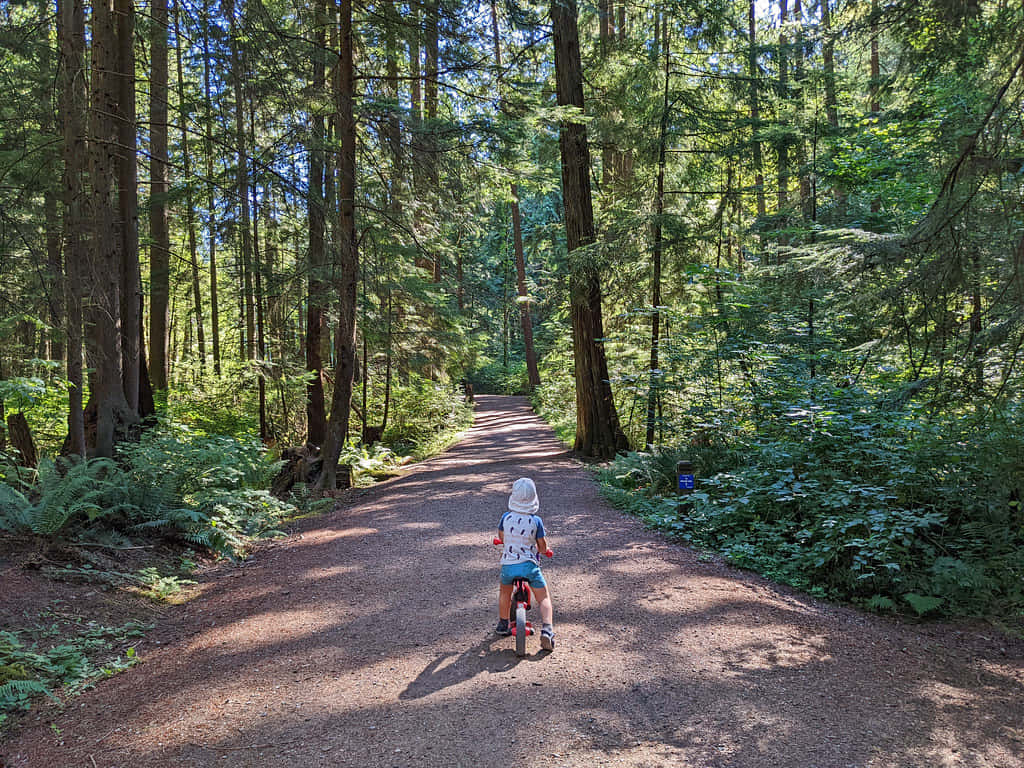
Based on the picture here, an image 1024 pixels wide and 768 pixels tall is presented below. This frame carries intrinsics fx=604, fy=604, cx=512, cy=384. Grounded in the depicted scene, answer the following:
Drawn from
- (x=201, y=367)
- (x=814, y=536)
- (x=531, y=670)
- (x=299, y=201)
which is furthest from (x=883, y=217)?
(x=201, y=367)

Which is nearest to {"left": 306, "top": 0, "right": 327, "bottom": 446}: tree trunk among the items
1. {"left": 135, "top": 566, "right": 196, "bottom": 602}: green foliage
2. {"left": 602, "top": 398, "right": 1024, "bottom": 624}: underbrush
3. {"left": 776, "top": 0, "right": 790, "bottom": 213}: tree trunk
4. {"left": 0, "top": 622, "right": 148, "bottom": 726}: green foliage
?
{"left": 135, "top": 566, "right": 196, "bottom": 602}: green foliage

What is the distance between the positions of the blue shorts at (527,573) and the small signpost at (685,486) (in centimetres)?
392

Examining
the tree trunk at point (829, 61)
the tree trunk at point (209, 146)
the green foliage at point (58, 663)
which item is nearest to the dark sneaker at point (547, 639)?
the green foliage at point (58, 663)

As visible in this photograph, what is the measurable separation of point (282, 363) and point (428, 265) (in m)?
9.27

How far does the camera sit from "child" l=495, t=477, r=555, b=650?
14.7 ft

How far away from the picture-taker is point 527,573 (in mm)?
4473

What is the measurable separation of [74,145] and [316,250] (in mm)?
4948

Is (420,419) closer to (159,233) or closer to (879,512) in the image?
(159,233)

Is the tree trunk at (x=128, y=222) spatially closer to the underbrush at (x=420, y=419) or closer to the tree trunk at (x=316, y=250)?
the tree trunk at (x=316, y=250)

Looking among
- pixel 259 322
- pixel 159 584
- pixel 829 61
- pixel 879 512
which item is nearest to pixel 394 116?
pixel 259 322

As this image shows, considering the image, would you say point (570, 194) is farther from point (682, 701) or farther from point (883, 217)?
point (682, 701)

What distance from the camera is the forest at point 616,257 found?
17.6 feet

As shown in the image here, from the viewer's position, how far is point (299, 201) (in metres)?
9.87

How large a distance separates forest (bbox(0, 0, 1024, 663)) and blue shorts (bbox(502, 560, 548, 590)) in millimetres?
3094
